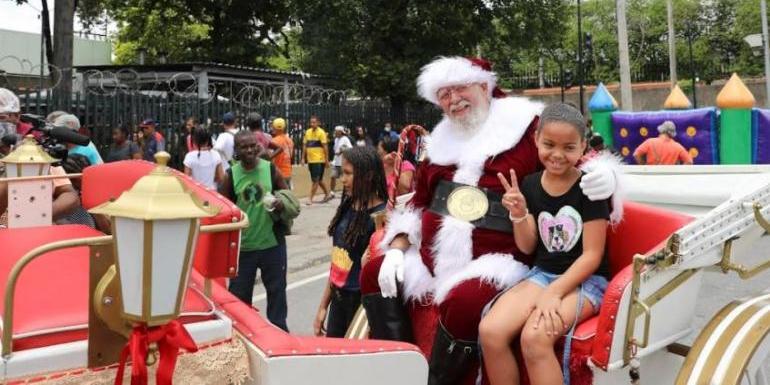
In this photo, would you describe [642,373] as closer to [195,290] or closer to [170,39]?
[195,290]

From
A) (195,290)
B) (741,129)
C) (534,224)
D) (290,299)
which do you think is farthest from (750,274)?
(741,129)

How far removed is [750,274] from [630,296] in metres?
0.74

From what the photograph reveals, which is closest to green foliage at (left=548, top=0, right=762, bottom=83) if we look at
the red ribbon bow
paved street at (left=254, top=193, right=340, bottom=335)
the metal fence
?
the metal fence

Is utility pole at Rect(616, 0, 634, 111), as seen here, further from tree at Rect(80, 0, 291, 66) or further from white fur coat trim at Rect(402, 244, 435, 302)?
white fur coat trim at Rect(402, 244, 435, 302)

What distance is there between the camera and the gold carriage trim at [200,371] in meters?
1.65

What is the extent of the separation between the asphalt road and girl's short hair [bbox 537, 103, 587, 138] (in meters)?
2.12

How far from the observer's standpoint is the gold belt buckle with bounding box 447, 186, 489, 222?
3.02m

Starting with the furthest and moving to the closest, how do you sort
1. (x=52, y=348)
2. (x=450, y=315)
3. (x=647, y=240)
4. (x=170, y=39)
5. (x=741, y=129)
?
1. (x=170, y=39)
2. (x=741, y=129)
3. (x=647, y=240)
4. (x=450, y=315)
5. (x=52, y=348)

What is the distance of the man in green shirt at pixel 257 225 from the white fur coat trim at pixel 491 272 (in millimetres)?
2055

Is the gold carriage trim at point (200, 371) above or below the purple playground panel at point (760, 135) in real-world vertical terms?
below

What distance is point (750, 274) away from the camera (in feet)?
9.71

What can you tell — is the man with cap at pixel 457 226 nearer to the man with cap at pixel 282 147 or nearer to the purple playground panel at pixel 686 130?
the man with cap at pixel 282 147

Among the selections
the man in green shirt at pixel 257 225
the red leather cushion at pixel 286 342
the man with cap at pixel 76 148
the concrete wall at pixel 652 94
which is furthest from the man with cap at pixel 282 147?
the concrete wall at pixel 652 94

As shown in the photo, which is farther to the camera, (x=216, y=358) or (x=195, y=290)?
(x=195, y=290)
